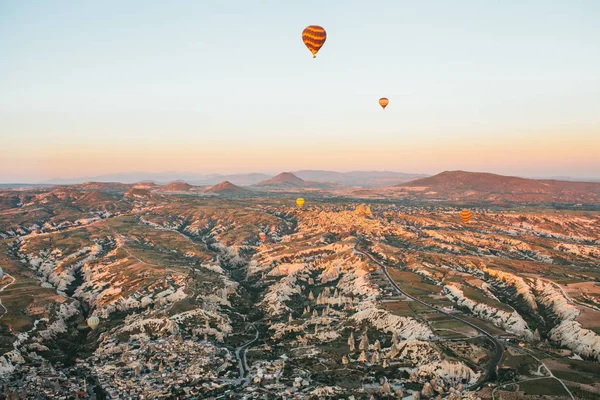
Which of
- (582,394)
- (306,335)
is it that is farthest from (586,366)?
(306,335)

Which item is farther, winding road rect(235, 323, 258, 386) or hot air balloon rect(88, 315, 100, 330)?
hot air balloon rect(88, 315, 100, 330)

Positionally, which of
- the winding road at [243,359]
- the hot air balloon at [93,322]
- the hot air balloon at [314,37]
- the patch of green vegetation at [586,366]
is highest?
the hot air balloon at [314,37]

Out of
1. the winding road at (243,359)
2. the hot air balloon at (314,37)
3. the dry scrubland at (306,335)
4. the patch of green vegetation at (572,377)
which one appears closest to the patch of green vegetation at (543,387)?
the dry scrubland at (306,335)

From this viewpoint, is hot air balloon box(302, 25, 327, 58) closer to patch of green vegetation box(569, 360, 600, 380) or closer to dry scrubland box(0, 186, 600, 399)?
dry scrubland box(0, 186, 600, 399)

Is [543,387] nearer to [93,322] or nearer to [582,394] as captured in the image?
Answer: [582,394]

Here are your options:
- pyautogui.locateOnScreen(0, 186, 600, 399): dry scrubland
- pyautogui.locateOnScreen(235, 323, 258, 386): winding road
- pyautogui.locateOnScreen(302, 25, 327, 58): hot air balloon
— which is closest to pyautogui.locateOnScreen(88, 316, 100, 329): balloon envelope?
pyautogui.locateOnScreen(0, 186, 600, 399): dry scrubland

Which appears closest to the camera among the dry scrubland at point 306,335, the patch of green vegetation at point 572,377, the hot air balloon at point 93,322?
the patch of green vegetation at point 572,377

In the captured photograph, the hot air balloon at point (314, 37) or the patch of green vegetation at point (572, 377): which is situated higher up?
the hot air balloon at point (314, 37)

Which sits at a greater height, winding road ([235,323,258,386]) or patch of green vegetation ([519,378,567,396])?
patch of green vegetation ([519,378,567,396])

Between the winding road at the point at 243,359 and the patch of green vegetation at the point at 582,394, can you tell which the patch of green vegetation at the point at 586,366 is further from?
the winding road at the point at 243,359
